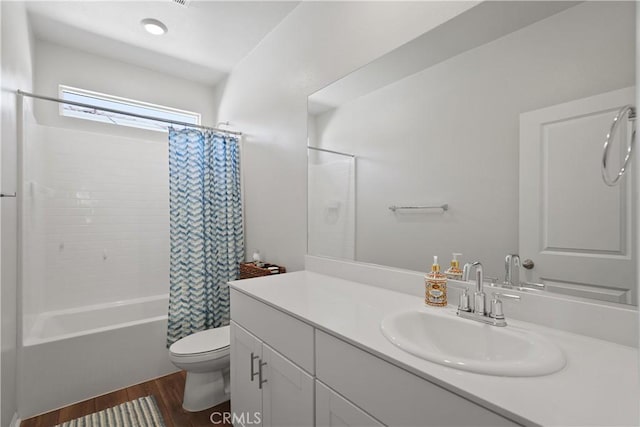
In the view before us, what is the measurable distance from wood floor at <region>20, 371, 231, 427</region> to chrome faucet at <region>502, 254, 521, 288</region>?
177 cm

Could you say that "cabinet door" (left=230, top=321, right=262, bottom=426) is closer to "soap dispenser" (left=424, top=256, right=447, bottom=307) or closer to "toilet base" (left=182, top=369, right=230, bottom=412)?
"toilet base" (left=182, top=369, right=230, bottom=412)

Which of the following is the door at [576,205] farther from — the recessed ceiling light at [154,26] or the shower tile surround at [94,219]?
the shower tile surround at [94,219]

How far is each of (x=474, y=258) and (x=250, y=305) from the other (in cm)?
101

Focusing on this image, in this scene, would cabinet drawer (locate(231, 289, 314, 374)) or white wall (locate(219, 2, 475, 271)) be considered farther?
white wall (locate(219, 2, 475, 271))

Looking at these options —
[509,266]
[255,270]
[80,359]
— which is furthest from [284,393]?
[80,359]

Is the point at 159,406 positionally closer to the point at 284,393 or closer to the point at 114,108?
the point at 284,393

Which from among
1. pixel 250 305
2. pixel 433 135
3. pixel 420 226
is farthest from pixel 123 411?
pixel 433 135

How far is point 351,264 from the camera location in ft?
5.52

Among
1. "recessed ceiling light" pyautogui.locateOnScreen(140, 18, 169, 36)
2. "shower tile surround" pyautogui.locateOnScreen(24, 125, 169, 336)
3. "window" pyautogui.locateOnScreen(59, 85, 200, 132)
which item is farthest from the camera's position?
"window" pyautogui.locateOnScreen(59, 85, 200, 132)

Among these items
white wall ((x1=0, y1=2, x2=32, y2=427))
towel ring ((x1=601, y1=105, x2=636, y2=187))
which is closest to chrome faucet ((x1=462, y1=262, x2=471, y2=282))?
towel ring ((x1=601, y1=105, x2=636, y2=187))

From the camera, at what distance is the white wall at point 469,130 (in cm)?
92

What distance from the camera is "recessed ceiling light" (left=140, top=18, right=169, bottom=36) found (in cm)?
223

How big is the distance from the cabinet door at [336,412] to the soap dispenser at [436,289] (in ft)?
1.61

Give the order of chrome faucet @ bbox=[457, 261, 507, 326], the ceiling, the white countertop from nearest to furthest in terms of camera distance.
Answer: the white countertop, chrome faucet @ bbox=[457, 261, 507, 326], the ceiling
